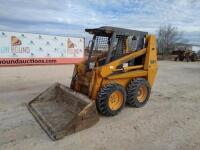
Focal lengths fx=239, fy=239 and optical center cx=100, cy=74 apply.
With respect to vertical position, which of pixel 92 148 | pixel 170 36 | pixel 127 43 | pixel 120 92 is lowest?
pixel 92 148

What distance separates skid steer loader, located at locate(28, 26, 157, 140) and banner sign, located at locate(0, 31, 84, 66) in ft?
39.2

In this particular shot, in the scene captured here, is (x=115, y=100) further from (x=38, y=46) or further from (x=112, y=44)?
(x=38, y=46)

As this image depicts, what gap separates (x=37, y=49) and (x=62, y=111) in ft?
45.0

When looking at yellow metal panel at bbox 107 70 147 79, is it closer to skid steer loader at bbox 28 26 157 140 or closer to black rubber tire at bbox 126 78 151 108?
skid steer loader at bbox 28 26 157 140

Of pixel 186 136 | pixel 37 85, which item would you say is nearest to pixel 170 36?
pixel 37 85

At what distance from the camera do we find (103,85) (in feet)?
18.5

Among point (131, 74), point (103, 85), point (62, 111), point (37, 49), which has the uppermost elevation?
point (37, 49)

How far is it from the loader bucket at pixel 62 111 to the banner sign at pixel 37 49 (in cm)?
1189

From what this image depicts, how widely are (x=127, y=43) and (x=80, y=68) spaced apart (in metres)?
1.42

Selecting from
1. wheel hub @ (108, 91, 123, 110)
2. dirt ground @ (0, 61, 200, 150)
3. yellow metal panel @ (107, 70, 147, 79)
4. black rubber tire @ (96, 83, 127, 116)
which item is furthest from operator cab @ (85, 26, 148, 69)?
dirt ground @ (0, 61, 200, 150)

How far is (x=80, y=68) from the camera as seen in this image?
634 centimetres

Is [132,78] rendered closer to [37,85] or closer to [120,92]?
[120,92]

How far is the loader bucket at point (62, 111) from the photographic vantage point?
4641 mm

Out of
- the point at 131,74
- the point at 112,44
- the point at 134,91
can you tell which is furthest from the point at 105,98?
the point at 112,44
